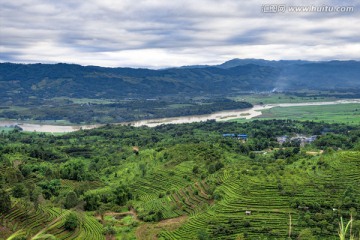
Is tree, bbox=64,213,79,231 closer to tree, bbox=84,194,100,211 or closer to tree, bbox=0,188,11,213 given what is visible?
tree, bbox=0,188,11,213

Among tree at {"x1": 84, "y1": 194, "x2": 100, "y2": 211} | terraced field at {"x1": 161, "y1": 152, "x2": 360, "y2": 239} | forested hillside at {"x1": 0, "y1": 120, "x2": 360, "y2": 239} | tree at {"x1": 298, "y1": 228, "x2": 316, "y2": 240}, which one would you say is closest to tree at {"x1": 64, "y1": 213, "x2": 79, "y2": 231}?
forested hillside at {"x1": 0, "y1": 120, "x2": 360, "y2": 239}

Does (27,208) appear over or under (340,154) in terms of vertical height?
under

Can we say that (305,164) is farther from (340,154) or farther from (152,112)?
(152,112)

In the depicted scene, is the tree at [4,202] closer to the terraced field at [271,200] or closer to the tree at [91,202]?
the tree at [91,202]

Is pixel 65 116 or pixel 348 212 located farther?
pixel 65 116

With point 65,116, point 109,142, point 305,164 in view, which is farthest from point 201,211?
point 65,116

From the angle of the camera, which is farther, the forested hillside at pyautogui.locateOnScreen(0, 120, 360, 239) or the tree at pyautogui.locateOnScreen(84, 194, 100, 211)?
the tree at pyautogui.locateOnScreen(84, 194, 100, 211)

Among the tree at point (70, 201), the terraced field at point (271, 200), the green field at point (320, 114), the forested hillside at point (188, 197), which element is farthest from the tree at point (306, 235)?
the green field at point (320, 114)

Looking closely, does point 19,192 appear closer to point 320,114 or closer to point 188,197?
point 188,197
